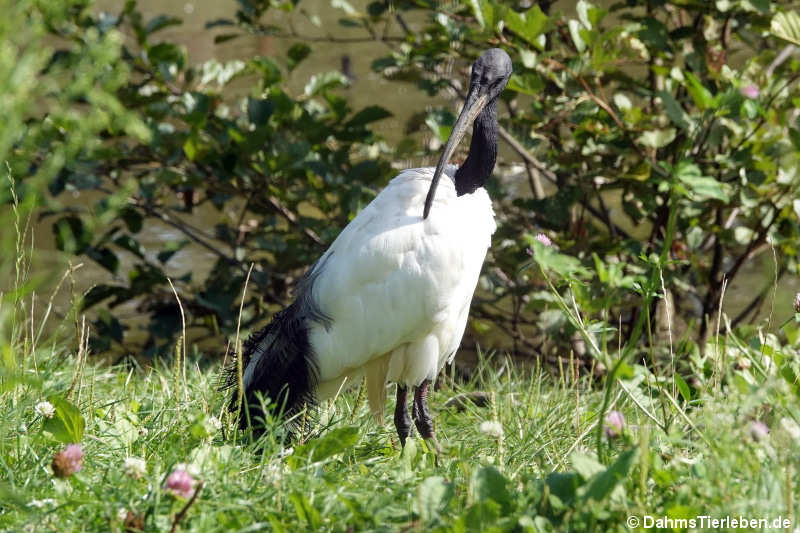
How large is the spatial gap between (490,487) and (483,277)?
2.69 metres

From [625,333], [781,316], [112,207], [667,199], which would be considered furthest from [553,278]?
[781,316]

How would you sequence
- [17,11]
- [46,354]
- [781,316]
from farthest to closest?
[781,316] → [46,354] → [17,11]

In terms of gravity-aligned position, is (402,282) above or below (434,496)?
below

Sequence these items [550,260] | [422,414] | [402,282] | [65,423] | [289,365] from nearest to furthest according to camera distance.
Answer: [550,260] < [65,423] < [402,282] < [289,365] < [422,414]

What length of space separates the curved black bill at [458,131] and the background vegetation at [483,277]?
0.48 meters

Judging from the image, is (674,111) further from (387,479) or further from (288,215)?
(387,479)

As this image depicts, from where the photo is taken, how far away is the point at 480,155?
3.44 meters

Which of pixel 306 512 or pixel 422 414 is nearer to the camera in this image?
pixel 306 512

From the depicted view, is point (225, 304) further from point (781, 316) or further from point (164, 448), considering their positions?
point (781, 316)

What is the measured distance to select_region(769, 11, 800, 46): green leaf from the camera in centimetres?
381

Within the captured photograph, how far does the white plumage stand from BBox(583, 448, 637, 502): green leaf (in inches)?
51.4

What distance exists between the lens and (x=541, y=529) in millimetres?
1939

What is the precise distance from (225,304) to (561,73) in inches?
77.4

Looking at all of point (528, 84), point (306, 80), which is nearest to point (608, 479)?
point (528, 84)
